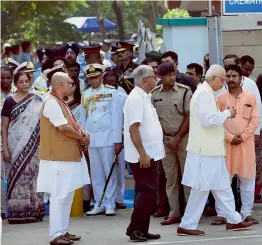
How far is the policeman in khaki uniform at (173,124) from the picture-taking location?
10305 mm

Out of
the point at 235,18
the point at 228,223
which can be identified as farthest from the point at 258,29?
the point at 228,223

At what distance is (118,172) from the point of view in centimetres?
1163

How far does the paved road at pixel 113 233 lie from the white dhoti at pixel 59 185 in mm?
367

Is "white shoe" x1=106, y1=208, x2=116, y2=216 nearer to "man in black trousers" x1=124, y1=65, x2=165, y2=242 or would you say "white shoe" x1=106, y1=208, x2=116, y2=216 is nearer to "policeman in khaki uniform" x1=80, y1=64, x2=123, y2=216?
"policeman in khaki uniform" x1=80, y1=64, x2=123, y2=216

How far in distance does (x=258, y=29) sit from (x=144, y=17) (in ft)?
140

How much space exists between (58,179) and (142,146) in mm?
919

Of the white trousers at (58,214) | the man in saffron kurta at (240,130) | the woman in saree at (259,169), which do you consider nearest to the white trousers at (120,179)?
the woman in saree at (259,169)

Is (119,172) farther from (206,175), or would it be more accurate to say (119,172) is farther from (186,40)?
(186,40)

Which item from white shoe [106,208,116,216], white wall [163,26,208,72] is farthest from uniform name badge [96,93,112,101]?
white wall [163,26,208,72]

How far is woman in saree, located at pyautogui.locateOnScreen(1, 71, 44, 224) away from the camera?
427 inches

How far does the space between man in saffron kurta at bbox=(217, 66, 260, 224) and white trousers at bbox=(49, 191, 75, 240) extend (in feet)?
6.31

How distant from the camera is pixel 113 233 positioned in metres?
10.1

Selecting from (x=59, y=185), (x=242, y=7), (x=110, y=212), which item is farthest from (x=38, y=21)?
(x=59, y=185)

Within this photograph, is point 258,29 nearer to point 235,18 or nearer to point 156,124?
point 235,18
